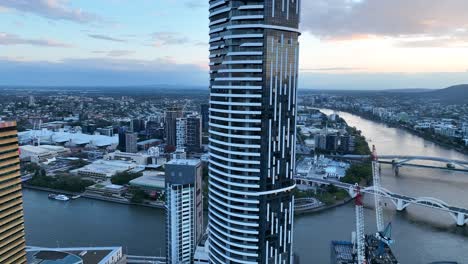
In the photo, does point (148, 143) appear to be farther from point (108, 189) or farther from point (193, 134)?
point (108, 189)

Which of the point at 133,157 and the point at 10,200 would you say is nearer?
the point at 10,200

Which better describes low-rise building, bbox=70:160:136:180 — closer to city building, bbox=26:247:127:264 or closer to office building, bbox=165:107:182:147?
office building, bbox=165:107:182:147

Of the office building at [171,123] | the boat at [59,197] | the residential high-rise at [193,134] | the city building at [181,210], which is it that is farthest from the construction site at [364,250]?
the office building at [171,123]

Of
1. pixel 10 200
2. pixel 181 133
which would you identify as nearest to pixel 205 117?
pixel 181 133

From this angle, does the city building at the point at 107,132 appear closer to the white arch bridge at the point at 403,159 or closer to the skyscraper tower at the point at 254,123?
the white arch bridge at the point at 403,159

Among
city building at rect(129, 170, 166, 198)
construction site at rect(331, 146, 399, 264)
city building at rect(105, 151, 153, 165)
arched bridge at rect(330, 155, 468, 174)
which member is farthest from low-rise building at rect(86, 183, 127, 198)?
arched bridge at rect(330, 155, 468, 174)

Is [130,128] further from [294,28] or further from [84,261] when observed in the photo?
[294,28]

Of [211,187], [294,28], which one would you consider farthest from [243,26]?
[211,187]
